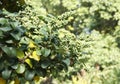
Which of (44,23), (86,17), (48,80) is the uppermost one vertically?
(44,23)

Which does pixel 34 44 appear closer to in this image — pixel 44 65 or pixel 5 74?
pixel 44 65

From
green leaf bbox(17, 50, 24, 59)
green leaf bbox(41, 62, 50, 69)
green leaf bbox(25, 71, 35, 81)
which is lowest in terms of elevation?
green leaf bbox(25, 71, 35, 81)

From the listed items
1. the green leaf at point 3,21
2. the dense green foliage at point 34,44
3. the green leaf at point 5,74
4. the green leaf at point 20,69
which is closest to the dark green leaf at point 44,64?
the dense green foliage at point 34,44

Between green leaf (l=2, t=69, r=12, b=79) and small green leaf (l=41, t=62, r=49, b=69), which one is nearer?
green leaf (l=2, t=69, r=12, b=79)

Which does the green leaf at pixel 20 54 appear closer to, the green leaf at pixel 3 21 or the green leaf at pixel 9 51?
the green leaf at pixel 9 51

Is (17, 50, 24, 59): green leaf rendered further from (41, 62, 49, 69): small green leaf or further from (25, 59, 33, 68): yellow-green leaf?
(41, 62, 49, 69): small green leaf

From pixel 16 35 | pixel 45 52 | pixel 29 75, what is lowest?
pixel 29 75

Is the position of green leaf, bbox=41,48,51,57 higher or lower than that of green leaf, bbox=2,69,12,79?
higher

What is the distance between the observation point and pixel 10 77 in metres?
2.49

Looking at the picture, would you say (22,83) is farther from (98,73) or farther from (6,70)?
(98,73)

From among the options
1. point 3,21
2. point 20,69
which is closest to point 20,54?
point 20,69

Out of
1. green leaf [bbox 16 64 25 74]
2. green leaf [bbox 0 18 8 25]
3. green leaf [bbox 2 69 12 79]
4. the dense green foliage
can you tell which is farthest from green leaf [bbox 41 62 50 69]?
green leaf [bbox 0 18 8 25]

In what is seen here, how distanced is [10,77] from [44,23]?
508mm

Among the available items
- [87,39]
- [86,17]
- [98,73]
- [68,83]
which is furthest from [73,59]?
[86,17]
